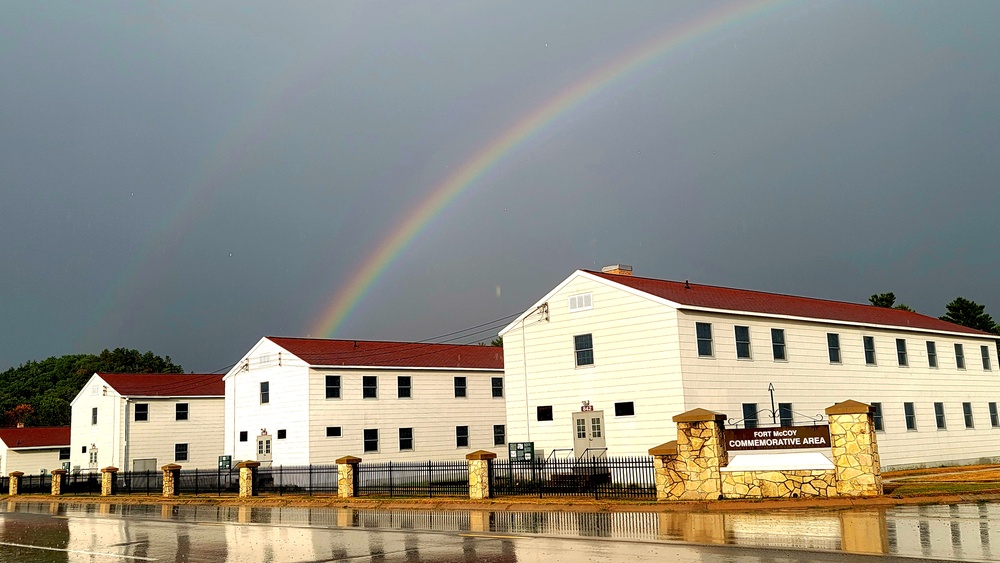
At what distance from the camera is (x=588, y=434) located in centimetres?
3416

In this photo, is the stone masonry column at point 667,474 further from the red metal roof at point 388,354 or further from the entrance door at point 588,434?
the red metal roof at point 388,354

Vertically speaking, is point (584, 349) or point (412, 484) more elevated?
point (584, 349)

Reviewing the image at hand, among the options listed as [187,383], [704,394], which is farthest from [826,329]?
[187,383]

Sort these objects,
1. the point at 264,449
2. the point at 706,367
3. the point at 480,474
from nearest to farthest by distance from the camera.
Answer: the point at 480,474 < the point at 706,367 < the point at 264,449

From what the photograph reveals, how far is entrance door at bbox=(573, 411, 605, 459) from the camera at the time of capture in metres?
33.6

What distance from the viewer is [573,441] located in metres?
34.6

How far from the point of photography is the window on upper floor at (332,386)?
45.2 metres

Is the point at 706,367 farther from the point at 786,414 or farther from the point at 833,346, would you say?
the point at 833,346

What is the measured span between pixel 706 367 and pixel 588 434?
554 cm

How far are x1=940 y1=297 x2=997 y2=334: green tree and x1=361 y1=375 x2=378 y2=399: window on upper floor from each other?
57776mm

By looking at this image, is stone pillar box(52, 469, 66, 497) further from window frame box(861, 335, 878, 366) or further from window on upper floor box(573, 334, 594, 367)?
window frame box(861, 335, 878, 366)

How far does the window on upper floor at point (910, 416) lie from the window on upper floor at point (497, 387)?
2368 centimetres

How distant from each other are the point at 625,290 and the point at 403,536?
663 inches

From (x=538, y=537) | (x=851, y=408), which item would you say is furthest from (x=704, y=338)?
(x=538, y=537)
